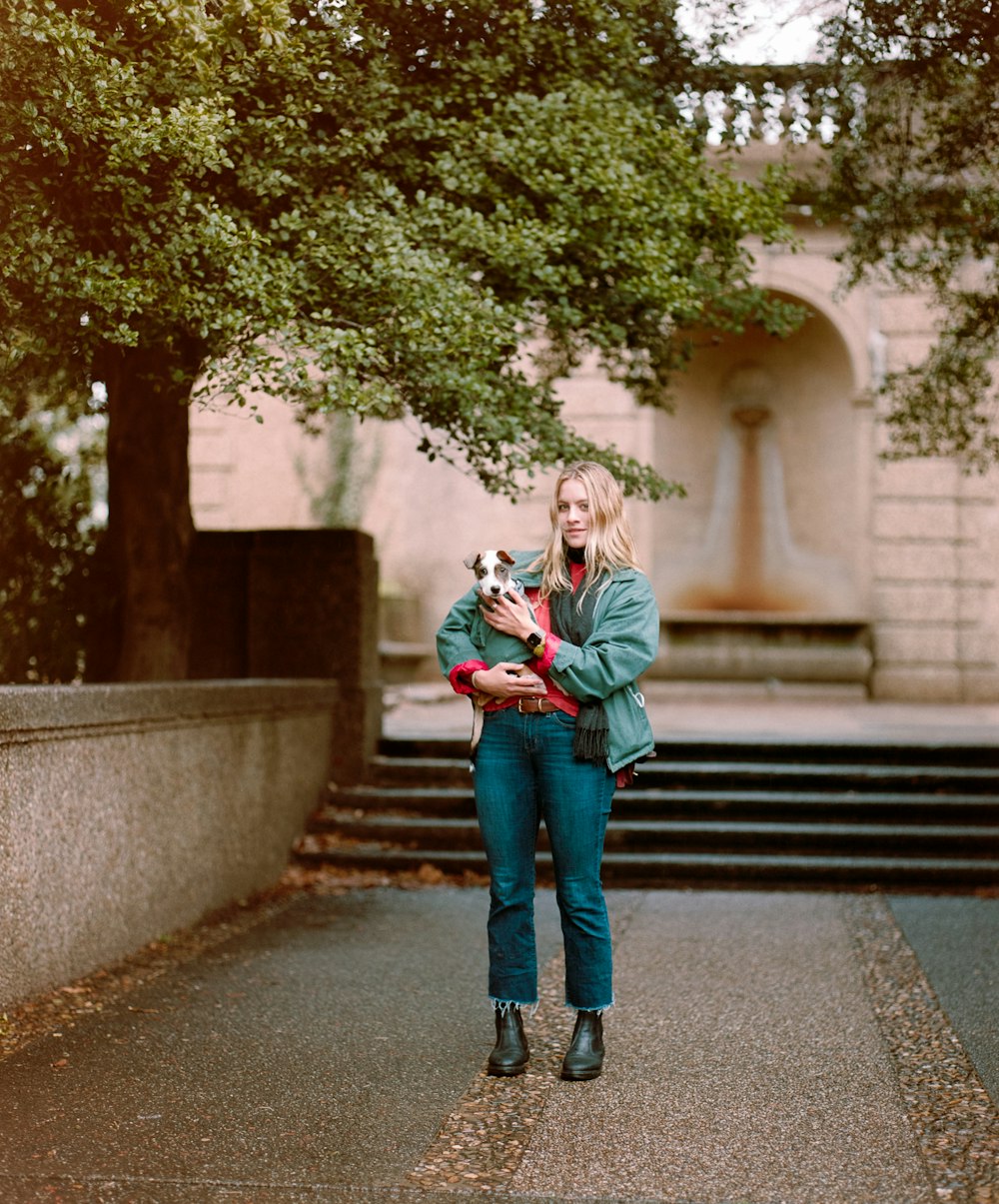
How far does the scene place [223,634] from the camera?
10172 mm

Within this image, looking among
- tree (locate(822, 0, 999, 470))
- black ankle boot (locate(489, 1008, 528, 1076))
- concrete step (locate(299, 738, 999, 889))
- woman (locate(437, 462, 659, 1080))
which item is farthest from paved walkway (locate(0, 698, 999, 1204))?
tree (locate(822, 0, 999, 470))

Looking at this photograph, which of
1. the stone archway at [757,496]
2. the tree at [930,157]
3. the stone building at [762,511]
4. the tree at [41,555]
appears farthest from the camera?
the stone archway at [757,496]

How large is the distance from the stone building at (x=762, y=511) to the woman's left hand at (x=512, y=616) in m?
10.8

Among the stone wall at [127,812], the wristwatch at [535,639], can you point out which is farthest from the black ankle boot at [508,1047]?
the stone wall at [127,812]

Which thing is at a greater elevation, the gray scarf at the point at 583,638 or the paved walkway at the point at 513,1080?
the gray scarf at the point at 583,638

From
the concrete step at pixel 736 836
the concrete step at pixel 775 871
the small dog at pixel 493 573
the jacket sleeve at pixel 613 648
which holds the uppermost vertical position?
the small dog at pixel 493 573

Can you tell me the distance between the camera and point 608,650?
14.6 ft

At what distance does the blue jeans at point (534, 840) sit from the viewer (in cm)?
457

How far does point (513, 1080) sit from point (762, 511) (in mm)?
14177

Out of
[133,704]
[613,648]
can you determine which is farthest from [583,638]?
[133,704]

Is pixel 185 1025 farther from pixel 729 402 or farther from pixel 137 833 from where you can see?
pixel 729 402

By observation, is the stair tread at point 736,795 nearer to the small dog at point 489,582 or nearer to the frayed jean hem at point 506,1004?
the frayed jean hem at point 506,1004

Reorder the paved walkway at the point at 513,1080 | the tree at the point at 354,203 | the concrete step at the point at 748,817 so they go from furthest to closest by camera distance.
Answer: the concrete step at the point at 748,817, the tree at the point at 354,203, the paved walkway at the point at 513,1080

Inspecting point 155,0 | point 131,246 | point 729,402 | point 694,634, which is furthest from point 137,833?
point 729,402
